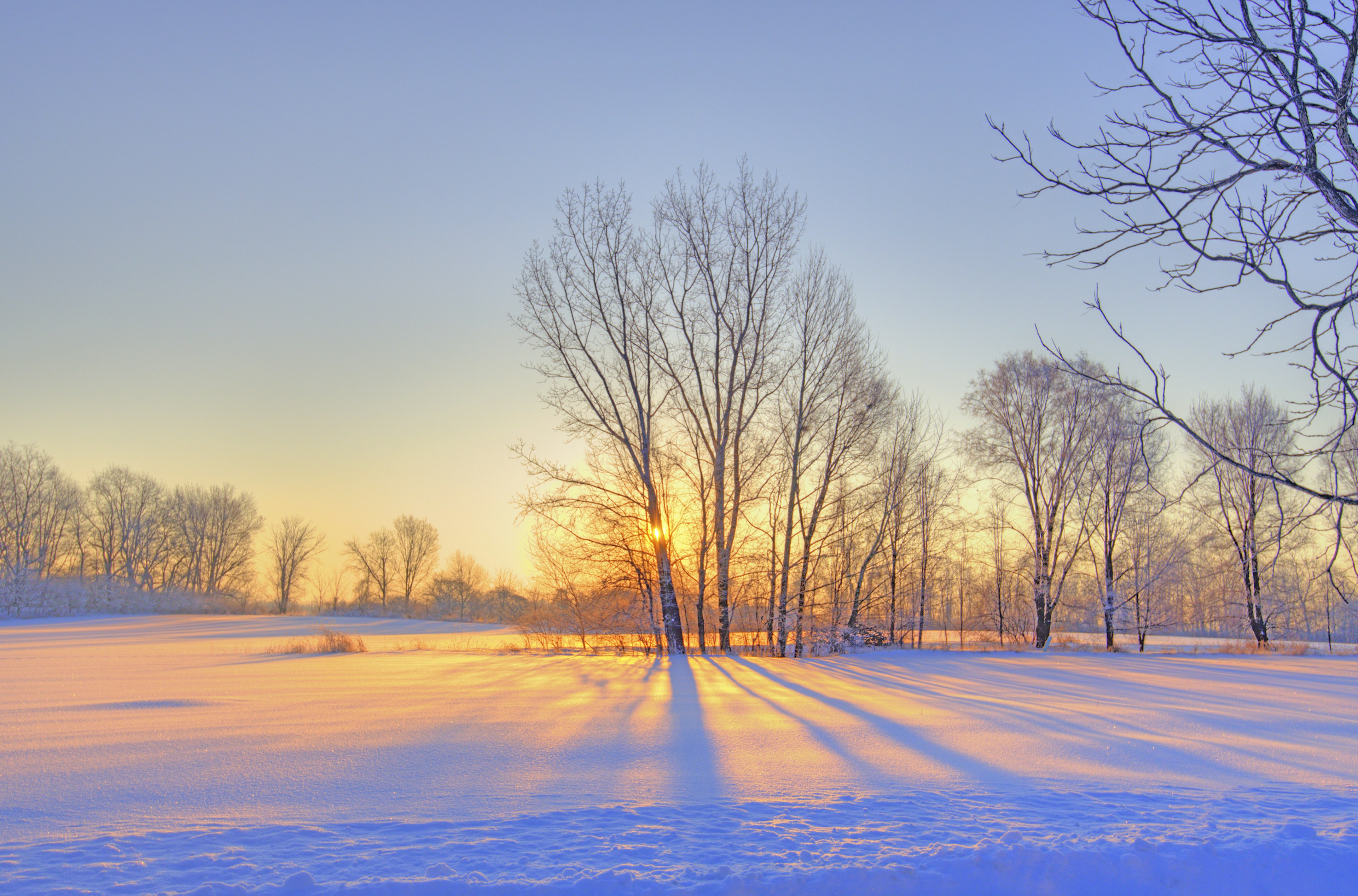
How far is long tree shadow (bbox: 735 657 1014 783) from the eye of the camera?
4027 mm

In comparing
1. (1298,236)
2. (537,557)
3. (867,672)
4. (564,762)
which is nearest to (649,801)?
(564,762)

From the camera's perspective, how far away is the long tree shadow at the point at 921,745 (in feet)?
13.2

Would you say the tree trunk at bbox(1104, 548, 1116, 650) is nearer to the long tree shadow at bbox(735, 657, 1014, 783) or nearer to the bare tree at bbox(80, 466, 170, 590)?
the long tree shadow at bbox(735, 657, 1014, 783)

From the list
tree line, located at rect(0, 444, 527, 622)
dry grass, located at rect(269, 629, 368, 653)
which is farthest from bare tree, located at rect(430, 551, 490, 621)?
dry grass, located at rect(269, 629, 368, 653)

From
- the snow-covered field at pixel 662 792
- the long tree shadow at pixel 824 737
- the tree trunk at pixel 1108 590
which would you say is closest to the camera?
the snow-covered field at pixel 662 792

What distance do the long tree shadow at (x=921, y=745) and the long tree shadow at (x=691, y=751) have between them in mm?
1396

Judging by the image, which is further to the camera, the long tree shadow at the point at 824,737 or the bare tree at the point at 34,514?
the bare tree at the point at 34,514

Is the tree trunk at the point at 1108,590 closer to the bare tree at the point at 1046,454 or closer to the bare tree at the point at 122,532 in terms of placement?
the bare tree at the point at 1046,454

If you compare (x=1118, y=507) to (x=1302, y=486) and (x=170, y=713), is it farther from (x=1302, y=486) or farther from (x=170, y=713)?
(x=170, y=713)

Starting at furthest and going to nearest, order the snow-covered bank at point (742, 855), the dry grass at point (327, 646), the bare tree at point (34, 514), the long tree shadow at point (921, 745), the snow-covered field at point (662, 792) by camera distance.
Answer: the bare tree at point (34, 514)
the dry grass at point (327, 646)
the long tree shadow at point (921, 745)
the snow-covered field at point (662, 792)
the snow-covered bank at point (742, 855)

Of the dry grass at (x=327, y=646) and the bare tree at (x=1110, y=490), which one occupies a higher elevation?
the bare tree at (x=1110, y=490)

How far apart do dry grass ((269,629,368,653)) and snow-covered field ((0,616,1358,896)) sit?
732 cm

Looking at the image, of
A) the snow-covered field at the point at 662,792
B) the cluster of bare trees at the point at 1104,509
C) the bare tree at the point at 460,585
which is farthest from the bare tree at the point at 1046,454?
the bare tree at the point at 460,585

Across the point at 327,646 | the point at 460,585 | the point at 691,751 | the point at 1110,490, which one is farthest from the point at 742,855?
the point at 460,585
